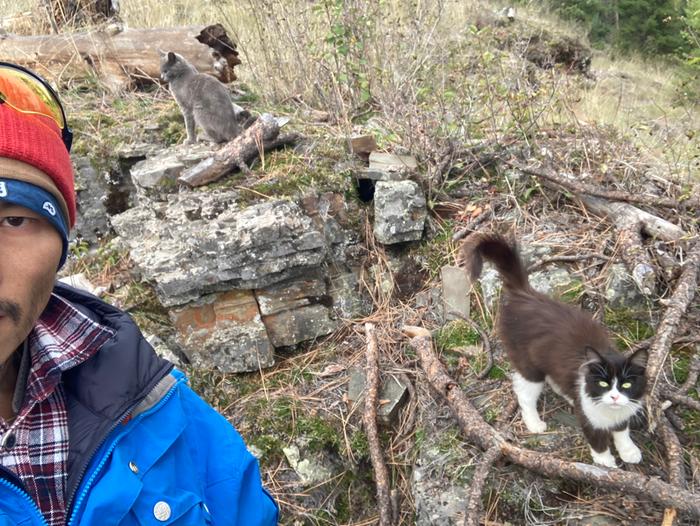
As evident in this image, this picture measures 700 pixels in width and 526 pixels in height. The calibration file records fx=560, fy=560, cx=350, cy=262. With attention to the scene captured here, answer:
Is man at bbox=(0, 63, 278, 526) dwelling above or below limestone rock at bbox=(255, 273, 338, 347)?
above

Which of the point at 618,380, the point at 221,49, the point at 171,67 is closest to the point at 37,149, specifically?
the point at 618,380

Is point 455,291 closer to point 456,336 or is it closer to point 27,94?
point 456,336

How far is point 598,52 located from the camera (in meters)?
13.9

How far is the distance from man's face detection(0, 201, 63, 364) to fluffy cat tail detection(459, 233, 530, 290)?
2127 mm

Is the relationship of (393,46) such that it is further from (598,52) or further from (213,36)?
(598,52)

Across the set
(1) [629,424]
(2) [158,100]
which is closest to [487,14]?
(2) [158,100]

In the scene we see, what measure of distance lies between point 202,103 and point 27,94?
3189mm

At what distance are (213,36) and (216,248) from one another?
308 cm

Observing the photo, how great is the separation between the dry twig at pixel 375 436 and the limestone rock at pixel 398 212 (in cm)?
73

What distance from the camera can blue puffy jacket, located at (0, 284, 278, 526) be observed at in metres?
1.31

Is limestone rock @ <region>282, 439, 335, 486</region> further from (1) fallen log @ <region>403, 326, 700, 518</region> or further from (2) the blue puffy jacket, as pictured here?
(2) the blue puffy jacket

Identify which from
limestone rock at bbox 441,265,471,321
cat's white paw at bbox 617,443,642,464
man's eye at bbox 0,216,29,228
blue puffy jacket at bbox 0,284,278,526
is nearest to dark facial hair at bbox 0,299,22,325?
man's eye at bbox 0,216,29,228

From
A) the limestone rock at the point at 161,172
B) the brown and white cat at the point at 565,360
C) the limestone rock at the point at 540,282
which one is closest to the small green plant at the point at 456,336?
the limestone rock at the point at 540,282

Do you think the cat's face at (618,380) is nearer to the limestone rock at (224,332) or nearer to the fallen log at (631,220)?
the fallen log at (631,220)
